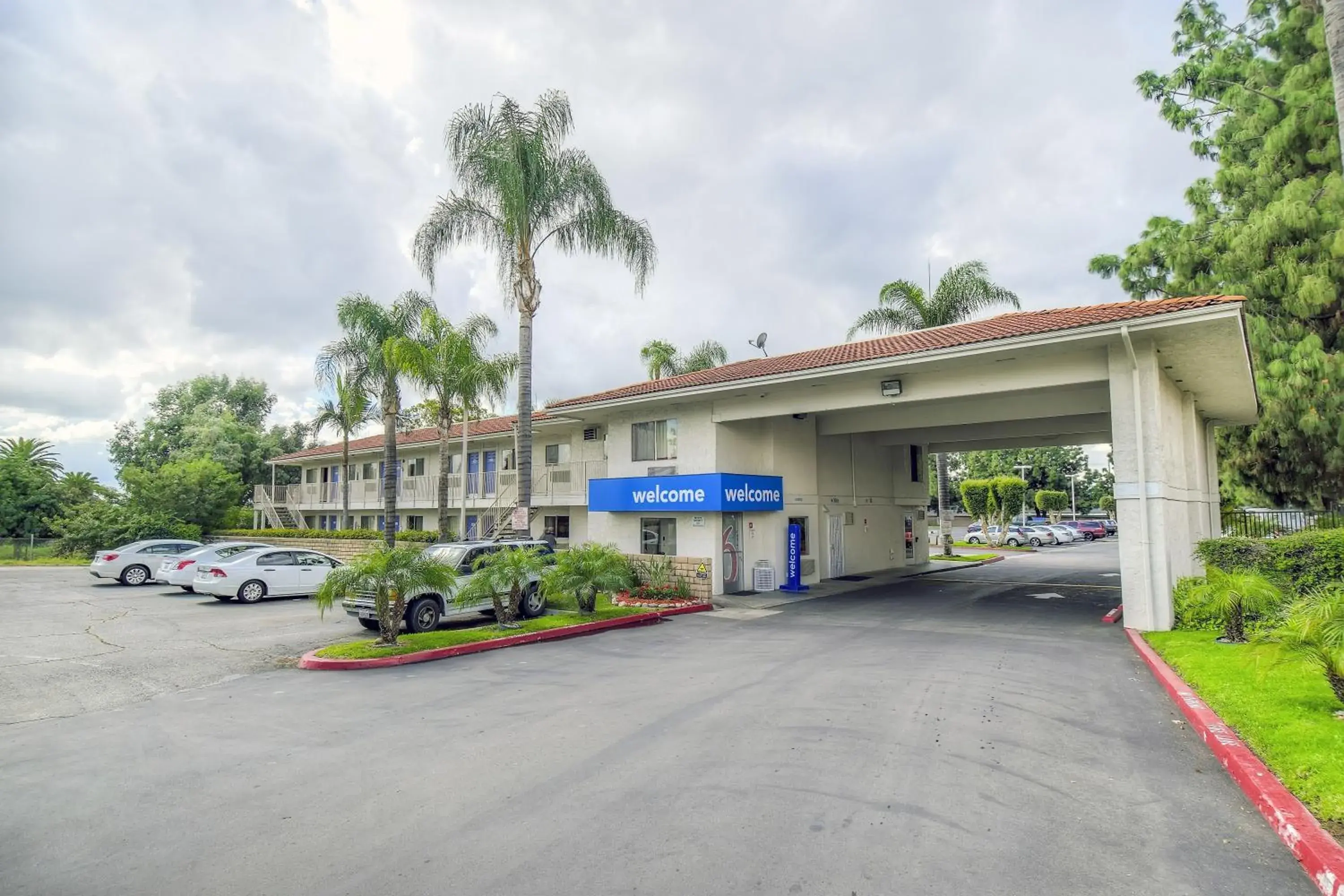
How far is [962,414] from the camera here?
63.6 ft

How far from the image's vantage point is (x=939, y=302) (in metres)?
29.0

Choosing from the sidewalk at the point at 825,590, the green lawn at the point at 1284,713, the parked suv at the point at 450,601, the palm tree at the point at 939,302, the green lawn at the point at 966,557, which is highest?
the palm tree at the point at 939,302

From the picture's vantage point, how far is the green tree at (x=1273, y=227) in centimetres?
1878

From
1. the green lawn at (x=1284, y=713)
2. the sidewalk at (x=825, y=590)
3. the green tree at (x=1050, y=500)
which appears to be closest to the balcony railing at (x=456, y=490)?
the sidewalk at (x=825, y=590)

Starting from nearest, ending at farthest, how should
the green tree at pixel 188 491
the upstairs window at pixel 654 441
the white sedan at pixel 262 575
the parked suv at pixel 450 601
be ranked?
the parked suv at pixel 450 601 < the white sedan at pixel 262 575 < the upstairs window at pixel 654 441 < the green tree at pixel 188 491

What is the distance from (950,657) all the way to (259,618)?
14.4m

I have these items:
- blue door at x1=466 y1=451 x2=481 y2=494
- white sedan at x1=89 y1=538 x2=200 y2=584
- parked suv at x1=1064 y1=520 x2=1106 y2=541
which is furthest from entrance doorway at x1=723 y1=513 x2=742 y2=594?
parked suv at x1=1064 y1=520 x2=1106 y2=541

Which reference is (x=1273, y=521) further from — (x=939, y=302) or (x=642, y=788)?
(x=642, y=788)

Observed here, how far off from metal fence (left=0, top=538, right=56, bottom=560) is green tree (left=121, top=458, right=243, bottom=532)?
4.19m

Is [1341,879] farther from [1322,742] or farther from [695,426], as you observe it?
[695,426]

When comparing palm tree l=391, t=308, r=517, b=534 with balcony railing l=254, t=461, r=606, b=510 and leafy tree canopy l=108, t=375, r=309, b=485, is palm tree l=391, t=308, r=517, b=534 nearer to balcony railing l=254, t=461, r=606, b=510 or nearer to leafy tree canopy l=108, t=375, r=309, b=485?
balcony railing l=254, t=461, r=606, b=510

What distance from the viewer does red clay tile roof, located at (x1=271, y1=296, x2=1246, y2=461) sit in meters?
12.6

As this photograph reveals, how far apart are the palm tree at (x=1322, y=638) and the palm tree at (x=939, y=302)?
23.3 m

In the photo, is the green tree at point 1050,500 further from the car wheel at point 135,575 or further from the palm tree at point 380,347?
the car wheel at point 135,575
